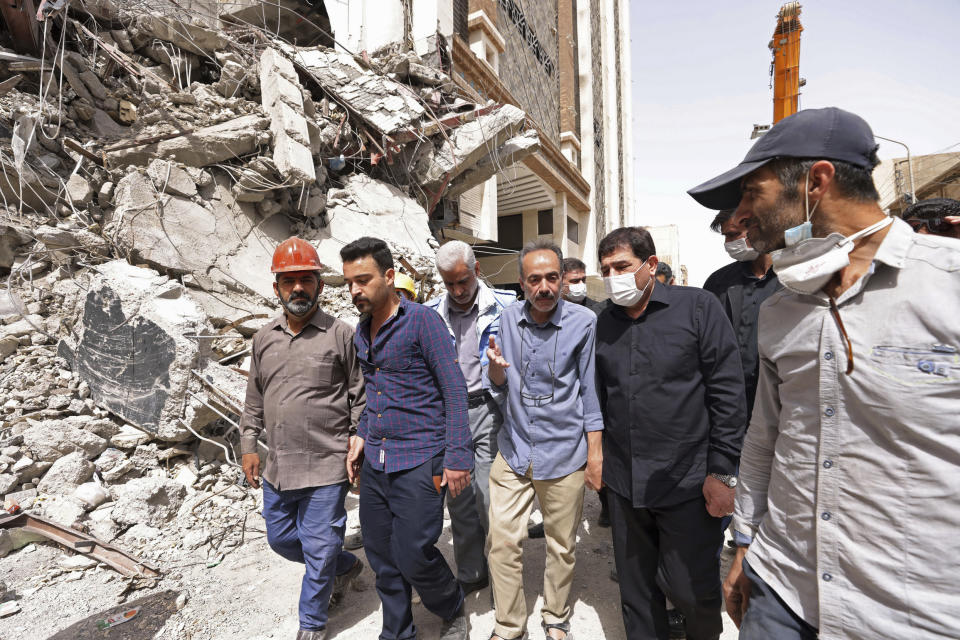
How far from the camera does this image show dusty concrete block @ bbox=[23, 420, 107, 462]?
3.27 meters

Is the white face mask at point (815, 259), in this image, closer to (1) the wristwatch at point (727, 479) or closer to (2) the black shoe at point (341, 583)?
(1) the wristwatch at point (727, 479)

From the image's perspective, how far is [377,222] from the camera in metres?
5.88

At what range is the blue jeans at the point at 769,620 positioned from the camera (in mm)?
1122

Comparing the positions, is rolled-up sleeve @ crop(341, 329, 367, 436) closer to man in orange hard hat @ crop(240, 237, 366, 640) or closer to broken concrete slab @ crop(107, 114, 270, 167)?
man in orange hard hat @ crop(240, 237, 366, 640)

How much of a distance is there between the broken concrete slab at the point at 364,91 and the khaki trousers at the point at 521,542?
5.48m

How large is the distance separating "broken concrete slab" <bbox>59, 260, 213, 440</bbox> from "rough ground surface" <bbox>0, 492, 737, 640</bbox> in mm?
1011

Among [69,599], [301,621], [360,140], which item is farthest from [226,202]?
[301,621]

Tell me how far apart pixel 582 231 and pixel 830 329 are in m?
16.5

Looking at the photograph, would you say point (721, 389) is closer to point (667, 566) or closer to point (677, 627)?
point (667, 566)

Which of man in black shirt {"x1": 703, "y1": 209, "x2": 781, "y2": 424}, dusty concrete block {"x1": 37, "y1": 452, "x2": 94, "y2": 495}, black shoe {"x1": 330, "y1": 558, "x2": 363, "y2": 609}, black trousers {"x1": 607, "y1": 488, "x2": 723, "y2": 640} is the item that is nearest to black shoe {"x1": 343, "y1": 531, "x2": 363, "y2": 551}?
black shoe {"x1": 330, "y1": 558, "x2": 363, "y2": 609}

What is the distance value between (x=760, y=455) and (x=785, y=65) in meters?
15.1

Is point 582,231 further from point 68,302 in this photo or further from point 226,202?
point 68,302

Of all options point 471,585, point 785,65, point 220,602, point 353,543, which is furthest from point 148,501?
point 785,65

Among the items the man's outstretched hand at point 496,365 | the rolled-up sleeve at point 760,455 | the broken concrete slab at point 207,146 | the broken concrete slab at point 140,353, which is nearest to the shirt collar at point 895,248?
the rolled-up sleeve at point 760,455
